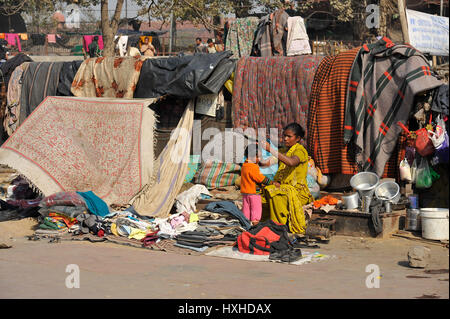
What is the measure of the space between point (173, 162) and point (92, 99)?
1587 mm

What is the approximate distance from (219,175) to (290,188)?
181 cm

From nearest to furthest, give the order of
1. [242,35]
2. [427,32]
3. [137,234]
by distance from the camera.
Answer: [137,234]
[427,32]
[242,35]

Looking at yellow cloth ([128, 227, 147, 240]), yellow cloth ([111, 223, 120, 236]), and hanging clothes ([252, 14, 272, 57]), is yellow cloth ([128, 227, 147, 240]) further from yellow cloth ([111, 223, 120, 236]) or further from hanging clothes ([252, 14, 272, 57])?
hanging clothes ([252, 14, 272, 57])

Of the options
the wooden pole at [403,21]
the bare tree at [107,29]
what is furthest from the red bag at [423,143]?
the bare tree at [107,29]

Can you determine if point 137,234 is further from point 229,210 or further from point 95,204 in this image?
point 229,210

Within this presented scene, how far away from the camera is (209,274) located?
5.74 metres

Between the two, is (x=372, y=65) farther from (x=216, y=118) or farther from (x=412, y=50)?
(x=216, y=118)

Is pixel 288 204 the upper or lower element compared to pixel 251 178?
lower

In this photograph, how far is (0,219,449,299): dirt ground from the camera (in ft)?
16.5

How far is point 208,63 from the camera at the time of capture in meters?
9.16

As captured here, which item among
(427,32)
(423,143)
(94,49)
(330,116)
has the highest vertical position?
(427,32)

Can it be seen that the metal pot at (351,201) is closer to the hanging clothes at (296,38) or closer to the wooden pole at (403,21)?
the wooden pole at (403,21)

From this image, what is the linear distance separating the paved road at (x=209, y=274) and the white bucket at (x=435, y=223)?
0.26 meters

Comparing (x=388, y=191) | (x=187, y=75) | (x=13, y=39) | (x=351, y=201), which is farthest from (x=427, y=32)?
(x=13, y=39)
